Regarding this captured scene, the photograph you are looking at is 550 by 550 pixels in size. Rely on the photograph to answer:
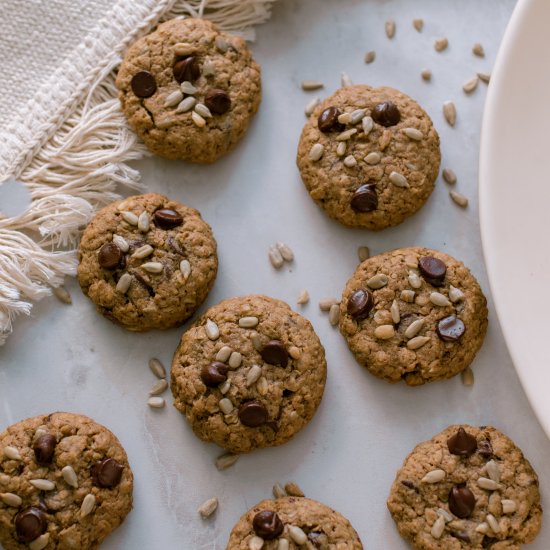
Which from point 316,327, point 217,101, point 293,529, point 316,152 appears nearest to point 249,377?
point 316,327

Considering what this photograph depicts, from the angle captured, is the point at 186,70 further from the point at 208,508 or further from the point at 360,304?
the point at 208,508

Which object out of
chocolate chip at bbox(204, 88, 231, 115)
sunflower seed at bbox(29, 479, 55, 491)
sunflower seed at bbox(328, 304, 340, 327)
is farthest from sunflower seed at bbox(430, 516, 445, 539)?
chocolate chip at bbox(204, 88, 231, 115)

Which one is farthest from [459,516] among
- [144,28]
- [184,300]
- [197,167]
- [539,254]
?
[144,28]

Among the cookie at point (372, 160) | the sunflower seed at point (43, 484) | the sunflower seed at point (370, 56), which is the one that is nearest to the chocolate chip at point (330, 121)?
the cookie at point (372, 160)

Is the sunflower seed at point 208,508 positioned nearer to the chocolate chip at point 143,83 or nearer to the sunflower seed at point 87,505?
the sunflower seed at point 87,505

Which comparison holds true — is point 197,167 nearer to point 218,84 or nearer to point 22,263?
point 218,84

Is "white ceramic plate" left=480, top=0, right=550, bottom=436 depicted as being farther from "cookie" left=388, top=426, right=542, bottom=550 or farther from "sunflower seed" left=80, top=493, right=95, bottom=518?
"sunflower seed" left=80, top=493, right=95, bottom=518
